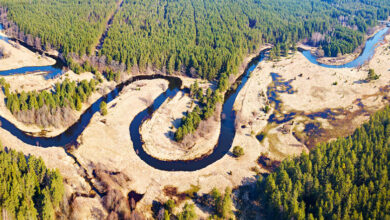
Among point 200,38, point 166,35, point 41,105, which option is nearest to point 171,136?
point 41,105

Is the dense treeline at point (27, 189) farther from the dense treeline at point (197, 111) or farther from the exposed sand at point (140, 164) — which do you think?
the dense treeline at point (197, 111)

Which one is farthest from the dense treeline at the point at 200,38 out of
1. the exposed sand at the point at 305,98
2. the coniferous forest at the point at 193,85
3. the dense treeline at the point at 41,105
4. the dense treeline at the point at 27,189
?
the dense treeline at the point at 27,189

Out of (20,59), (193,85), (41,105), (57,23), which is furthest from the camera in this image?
(57,23)

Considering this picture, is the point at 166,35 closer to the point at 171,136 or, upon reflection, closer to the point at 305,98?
the point at 305,98

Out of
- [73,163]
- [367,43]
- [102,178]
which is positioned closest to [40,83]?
[73,163]

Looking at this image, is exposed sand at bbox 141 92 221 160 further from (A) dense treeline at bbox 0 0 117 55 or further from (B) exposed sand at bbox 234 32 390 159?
(A) dense treeline at bbox 0 0 117 55

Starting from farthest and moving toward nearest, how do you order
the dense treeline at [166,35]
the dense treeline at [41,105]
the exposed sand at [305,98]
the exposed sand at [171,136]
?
the dense treeline at [166,35] < the exposed sand at [305,98] < the dense treeline at [41,105] < the exposed sand at [171,136]

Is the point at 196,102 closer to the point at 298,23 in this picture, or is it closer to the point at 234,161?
the point at 234,161

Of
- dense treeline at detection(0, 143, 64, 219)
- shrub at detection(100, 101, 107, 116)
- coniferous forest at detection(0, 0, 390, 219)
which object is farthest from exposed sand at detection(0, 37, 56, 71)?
dense treeline at detection(0, 143, 64, 219)
